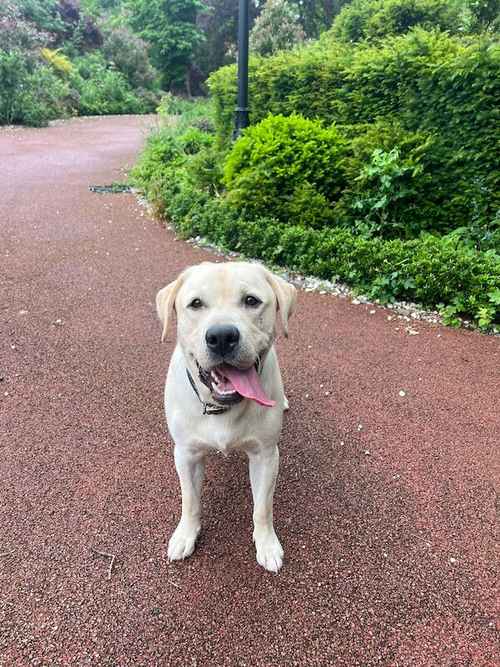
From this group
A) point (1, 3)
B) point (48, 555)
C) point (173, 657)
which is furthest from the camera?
point (1, 3)

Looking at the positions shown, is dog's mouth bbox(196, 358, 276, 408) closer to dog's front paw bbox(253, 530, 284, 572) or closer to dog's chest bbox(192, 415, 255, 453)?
dog's chest bbox(192, 415, 255, 453)

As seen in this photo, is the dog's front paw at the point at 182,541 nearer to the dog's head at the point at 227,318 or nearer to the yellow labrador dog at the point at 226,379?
the yellow labrador dog at the point at 226,379

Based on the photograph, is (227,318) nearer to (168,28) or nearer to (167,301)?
(167,301)

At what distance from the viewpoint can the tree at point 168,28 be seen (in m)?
26.3

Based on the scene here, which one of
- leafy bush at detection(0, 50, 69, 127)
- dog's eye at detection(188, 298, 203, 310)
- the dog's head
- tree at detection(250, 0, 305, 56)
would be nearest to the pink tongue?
the dog's head

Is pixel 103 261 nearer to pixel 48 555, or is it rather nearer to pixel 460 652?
pixel 48 555

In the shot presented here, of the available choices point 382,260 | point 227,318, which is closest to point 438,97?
point 382,260

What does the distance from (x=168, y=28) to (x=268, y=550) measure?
30775 millimetres

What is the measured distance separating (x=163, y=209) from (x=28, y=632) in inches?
277

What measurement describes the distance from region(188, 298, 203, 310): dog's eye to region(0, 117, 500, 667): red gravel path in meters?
1.38

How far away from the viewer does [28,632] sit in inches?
84.7

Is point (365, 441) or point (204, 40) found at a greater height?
point (204, 40)

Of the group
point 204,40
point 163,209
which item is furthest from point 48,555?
point 204,40

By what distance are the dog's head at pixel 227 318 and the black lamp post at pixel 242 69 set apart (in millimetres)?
6634
